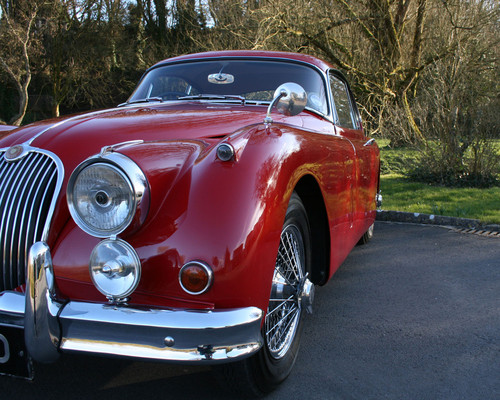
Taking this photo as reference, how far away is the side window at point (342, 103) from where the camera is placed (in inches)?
149

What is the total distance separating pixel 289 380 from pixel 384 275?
6.20ft

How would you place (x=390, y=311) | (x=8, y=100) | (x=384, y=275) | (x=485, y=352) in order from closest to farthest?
(x=485, y=352) → (x=390, y=311) → (x=384, y=275) → (x=8, y=100)

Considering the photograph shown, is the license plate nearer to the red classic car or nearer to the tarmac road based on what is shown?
the red classic car

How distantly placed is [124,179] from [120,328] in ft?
1.68

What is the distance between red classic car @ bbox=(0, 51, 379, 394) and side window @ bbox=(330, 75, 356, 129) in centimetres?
141

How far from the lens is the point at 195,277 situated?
1.74m

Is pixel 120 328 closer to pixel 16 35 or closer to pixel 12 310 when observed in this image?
pixel 12 310

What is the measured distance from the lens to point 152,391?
2.23 m

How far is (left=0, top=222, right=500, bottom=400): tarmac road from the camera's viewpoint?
2240 millimetres

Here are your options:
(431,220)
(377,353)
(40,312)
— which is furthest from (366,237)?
(40,312)

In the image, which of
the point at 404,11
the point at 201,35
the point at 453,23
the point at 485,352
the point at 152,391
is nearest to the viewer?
the point at 152,391

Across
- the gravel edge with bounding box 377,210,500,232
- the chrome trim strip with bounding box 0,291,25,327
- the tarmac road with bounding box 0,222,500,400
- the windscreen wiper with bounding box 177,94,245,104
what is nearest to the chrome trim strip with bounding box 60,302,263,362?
the chrome trim strip with bounding box 0,291,25,327

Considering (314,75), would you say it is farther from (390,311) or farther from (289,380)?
(289,380)

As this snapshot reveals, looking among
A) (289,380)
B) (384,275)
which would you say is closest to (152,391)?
(289,380)
